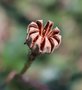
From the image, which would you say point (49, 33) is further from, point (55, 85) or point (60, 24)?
point (60, 24)

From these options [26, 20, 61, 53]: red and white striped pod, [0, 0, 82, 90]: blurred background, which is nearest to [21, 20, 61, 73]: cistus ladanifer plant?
[26, 20, 61, 53]: red and white striped pod

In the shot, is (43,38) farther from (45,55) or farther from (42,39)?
(45,55)

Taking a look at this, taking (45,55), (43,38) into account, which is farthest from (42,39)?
(45,55)

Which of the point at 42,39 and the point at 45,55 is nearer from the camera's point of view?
the point at 42,39

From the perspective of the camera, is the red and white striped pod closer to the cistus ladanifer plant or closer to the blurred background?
the cistus ladanifer plant

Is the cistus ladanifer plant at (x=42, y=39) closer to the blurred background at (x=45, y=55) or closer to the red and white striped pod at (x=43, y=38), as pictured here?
the red and white striped pod at (x=43, y=38)

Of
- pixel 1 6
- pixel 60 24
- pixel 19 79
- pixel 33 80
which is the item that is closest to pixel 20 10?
pixel 1 6

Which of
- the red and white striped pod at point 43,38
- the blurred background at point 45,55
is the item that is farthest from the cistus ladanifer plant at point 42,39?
the blurred background at point 45,55
